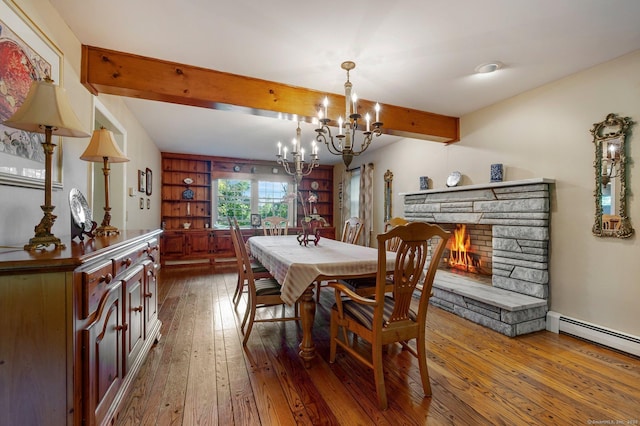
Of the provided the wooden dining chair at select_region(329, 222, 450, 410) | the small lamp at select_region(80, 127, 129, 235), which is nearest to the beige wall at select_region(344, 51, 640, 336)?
the wooden dining chair at select_region(329, 222, 450, 410)

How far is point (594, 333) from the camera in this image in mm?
2430

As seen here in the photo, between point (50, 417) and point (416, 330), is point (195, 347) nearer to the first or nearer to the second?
point (50, 417)

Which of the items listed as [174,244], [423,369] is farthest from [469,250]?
[174,244]

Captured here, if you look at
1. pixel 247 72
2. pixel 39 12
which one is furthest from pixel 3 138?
pixel 247 72

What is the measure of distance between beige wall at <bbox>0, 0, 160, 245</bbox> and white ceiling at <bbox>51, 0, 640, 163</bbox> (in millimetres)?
157

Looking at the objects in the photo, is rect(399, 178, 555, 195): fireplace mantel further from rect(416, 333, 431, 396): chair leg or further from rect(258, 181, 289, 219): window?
rect(258, 181, 289, 219): window

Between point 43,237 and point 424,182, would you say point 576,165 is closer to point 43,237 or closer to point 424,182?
point 424,182

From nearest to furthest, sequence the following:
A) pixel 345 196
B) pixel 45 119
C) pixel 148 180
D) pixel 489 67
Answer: pixel 45 119 < pixel 489 67 < pixel 148 180 < pixel 345 196

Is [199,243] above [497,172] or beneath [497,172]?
beneath

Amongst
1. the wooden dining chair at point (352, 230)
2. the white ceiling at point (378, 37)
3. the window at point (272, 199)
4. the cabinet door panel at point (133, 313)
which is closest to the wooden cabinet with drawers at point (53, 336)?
the cabinet door panel at point (133, 313)

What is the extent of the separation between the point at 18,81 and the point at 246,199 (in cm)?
540

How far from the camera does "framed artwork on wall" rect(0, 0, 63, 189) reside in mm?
1280

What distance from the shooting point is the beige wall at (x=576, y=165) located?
89.1 inches

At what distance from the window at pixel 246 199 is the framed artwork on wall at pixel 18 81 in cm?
499
